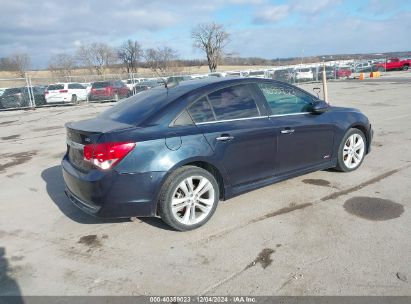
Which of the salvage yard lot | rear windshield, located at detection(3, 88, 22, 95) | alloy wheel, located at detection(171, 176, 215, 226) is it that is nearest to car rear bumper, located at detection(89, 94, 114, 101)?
rear windshield, located at detection(3, 88, 22, 95)

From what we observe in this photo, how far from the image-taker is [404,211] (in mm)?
4215

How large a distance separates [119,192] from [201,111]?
4.16ft

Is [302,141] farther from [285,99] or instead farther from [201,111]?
[201,111]

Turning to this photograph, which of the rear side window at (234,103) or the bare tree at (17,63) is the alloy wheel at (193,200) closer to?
the rear side window at (234,103)

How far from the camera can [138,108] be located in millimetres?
4312

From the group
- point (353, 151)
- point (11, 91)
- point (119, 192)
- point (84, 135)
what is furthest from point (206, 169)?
point (11, 91)

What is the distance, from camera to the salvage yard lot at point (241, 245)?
3053mm

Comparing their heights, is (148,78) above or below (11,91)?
above

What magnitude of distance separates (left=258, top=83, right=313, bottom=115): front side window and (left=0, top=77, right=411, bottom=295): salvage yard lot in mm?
562

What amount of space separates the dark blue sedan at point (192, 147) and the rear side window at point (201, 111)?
0.04 feet

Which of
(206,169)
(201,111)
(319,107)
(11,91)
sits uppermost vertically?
(11,91)

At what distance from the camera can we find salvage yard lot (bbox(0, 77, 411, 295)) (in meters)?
3.05

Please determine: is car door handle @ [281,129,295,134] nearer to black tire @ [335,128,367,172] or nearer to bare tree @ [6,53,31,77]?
black tire @ [335,128,367,172]

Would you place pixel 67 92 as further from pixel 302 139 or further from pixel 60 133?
pixel 302 139
